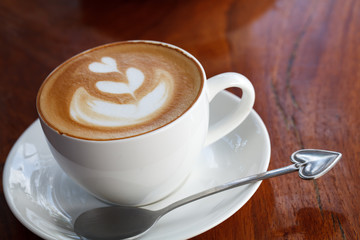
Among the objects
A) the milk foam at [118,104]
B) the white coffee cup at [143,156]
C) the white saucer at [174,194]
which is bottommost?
the white saucer at [174,194]

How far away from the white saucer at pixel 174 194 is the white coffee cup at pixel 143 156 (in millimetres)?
56

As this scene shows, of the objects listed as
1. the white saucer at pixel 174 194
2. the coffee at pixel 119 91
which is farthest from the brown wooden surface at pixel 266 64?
the coffee at pixel 119 91

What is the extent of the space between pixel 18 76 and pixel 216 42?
559 mm

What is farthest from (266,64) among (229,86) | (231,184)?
(231,184)

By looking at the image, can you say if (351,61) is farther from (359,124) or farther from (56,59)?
(56,59)

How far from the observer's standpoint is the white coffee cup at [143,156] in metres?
0.70

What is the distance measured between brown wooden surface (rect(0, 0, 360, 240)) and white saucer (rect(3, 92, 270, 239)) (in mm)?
48

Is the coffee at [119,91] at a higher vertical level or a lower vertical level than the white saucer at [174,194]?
higher

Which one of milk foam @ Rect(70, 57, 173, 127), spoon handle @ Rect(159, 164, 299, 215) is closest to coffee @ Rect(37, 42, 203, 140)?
milk foam @ Rect(70, 57, 173, 127)

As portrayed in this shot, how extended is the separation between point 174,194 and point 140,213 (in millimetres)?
91

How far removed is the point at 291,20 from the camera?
1.31 metres

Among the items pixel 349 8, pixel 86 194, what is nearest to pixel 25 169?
pixel 86 194

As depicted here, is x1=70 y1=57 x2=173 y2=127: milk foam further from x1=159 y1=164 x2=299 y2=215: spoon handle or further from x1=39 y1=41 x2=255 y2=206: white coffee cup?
x1=159 y1=164 x2=299 y2=215: spoon handle

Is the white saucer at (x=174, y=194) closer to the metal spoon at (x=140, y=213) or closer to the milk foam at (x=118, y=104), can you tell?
the metal spoon at (x=140, y=213)
